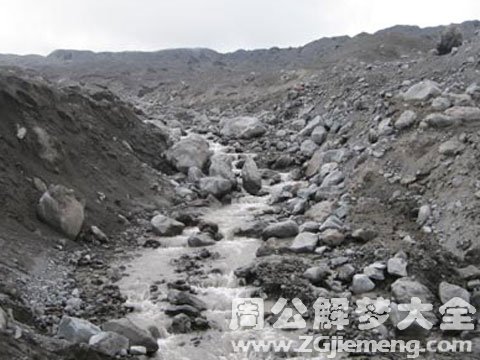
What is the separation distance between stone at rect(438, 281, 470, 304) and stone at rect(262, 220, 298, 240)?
521 cm

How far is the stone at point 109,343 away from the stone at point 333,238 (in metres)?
6.52

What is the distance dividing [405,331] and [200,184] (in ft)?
39.2

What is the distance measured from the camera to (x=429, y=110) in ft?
63.2

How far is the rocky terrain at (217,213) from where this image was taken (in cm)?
1220

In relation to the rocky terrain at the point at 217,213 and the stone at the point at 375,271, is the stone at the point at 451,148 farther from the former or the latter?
the stone at the point at 375,271

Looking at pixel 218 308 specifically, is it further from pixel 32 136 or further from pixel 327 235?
pixel 32 136

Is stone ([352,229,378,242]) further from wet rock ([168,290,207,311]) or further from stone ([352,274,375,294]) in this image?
wet rock ([168,290,207,311])

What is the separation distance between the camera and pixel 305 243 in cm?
1583

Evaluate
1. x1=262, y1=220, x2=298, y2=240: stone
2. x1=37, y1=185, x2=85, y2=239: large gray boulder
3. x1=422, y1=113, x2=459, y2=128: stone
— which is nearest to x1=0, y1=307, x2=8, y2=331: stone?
x1=37, y1=185, x2=85, y2=239: large gray boulder

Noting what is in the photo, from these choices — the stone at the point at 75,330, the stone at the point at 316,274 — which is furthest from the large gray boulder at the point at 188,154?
the stone at the point at 75,330

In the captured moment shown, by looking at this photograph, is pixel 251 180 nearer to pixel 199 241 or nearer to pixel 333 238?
pixel 199 241

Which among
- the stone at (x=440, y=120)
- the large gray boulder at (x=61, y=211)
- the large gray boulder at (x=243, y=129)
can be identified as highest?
the large gray boulder at (x=243, y=129)

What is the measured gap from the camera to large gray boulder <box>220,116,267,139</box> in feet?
99.9

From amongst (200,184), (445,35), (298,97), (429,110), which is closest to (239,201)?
(200,184)
